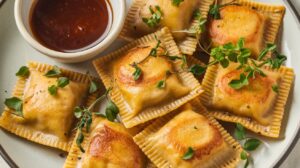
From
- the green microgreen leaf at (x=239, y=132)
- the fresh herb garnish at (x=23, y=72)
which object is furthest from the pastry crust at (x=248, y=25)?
the fresh herb garnish at (x=23, y=72)

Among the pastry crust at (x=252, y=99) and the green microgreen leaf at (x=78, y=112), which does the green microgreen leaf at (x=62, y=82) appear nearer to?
the green microgreen leaf at (x=78, y=112)

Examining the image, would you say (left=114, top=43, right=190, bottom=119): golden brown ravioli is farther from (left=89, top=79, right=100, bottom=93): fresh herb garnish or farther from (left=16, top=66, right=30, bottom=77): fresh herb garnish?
(left=16, top=66, right=30, bottom=77): fresh herb garnish

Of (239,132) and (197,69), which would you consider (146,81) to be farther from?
(239,132)

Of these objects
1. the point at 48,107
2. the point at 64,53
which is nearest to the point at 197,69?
the point at 64,53

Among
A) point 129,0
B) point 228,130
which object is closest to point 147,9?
point 129,0

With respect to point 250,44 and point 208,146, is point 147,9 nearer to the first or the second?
point 250,44
